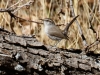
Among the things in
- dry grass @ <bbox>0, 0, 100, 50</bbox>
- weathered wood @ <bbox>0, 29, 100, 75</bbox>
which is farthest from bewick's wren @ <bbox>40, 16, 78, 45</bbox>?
weathered wood @ <bbox>0, 29, 100, 75</bbox>

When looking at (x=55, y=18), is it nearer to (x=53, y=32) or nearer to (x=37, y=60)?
(x=53, y=32)

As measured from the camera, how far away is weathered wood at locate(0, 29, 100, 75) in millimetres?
1682

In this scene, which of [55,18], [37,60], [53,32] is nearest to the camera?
[37,60]

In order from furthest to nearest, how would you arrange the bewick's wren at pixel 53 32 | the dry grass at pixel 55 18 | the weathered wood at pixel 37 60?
the dry grass at pixel 55 18, the bewick's wren at pixel 53 32, the weathered wood at pixel 37 60

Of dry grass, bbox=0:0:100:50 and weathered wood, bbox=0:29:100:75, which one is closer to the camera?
weathered wood, bbox=0:29:100:75

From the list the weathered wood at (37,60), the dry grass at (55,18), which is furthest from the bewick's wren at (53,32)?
the weathered wood at (37,60)

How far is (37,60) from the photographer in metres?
1.71

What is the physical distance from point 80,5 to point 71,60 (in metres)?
1.79

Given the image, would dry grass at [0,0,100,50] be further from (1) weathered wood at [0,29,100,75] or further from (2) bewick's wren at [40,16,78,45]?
(1) weathered wood at [0,29,100,75]

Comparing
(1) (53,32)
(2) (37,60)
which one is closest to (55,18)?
(1) (53,32)

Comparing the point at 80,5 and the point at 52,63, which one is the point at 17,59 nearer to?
the point at 52,63

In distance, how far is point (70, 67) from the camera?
1.74m

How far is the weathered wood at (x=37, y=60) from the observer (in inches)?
66.2

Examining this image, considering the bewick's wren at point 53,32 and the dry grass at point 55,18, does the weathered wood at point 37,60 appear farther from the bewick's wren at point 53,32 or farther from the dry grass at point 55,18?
the dry grass at point 55,18
